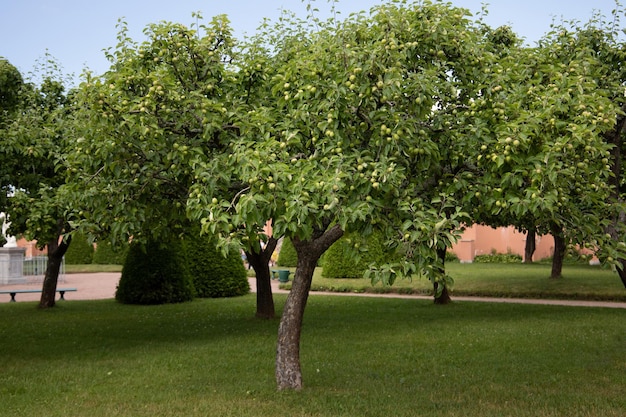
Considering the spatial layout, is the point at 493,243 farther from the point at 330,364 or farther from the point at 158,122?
the point at 158,122

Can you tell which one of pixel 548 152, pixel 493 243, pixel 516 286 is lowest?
pixel 516 286

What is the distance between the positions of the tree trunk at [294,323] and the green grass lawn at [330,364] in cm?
24

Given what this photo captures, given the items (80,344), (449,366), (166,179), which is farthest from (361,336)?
(166,179)

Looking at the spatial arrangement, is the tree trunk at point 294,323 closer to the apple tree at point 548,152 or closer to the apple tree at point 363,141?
the apple tree at point 363,141

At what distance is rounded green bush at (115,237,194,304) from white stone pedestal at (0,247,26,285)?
10.4 meters

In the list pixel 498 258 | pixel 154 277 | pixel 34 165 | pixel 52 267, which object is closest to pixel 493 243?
pixel 498 258

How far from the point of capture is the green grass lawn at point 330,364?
23.6 feet

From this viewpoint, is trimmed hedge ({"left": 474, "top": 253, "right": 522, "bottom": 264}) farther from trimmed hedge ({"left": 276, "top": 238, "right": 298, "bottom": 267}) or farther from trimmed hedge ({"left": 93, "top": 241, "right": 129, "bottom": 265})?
trimmed hedge ({"left": 93, "top": 241, "right": 129, "bottom": 265})

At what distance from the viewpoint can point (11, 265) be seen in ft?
88.9

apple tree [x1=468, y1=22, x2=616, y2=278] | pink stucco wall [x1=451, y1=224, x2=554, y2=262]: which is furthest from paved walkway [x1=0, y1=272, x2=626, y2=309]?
pink stucco wall [x1=451, y1=224, x2=554, y2=262]

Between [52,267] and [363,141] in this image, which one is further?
[52,267]

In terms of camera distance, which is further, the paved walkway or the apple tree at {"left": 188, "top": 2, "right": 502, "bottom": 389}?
the paved walkway

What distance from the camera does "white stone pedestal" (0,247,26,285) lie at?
26.8m

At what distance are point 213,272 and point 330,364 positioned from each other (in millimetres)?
11307
